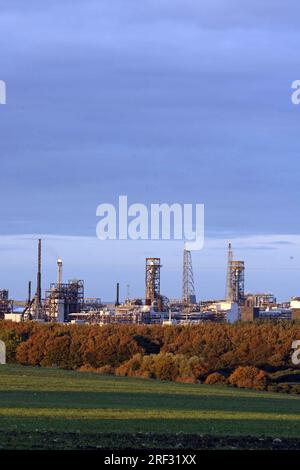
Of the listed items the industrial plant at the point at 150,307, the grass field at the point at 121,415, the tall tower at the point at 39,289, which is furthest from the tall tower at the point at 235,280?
the grass field at the point at 121,415

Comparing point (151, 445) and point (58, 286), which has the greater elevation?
point (58, 286)

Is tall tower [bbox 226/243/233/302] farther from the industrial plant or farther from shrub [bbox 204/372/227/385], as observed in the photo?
shrub [bbox 204/372/227/385]

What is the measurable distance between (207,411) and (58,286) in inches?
3923

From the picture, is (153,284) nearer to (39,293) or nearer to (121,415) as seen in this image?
(39,293)

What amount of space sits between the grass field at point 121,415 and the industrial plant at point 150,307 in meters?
86.4

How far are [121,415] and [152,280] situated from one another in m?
111

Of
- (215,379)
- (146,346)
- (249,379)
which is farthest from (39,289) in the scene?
(215,379)

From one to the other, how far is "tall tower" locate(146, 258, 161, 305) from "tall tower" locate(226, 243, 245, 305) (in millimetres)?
10433

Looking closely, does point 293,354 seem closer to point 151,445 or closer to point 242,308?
point 242,308

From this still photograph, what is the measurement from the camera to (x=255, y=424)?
32875mm

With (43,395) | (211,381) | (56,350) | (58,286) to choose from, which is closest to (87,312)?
(58,286)

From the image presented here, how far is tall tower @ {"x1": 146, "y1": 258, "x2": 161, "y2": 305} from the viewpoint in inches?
5349

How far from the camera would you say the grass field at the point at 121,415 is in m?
26.5

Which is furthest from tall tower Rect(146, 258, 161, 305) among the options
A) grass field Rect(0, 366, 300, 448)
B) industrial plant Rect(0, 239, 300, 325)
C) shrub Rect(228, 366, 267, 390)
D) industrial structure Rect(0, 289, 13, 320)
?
grass field Rect(0, 366, 300, 448)
